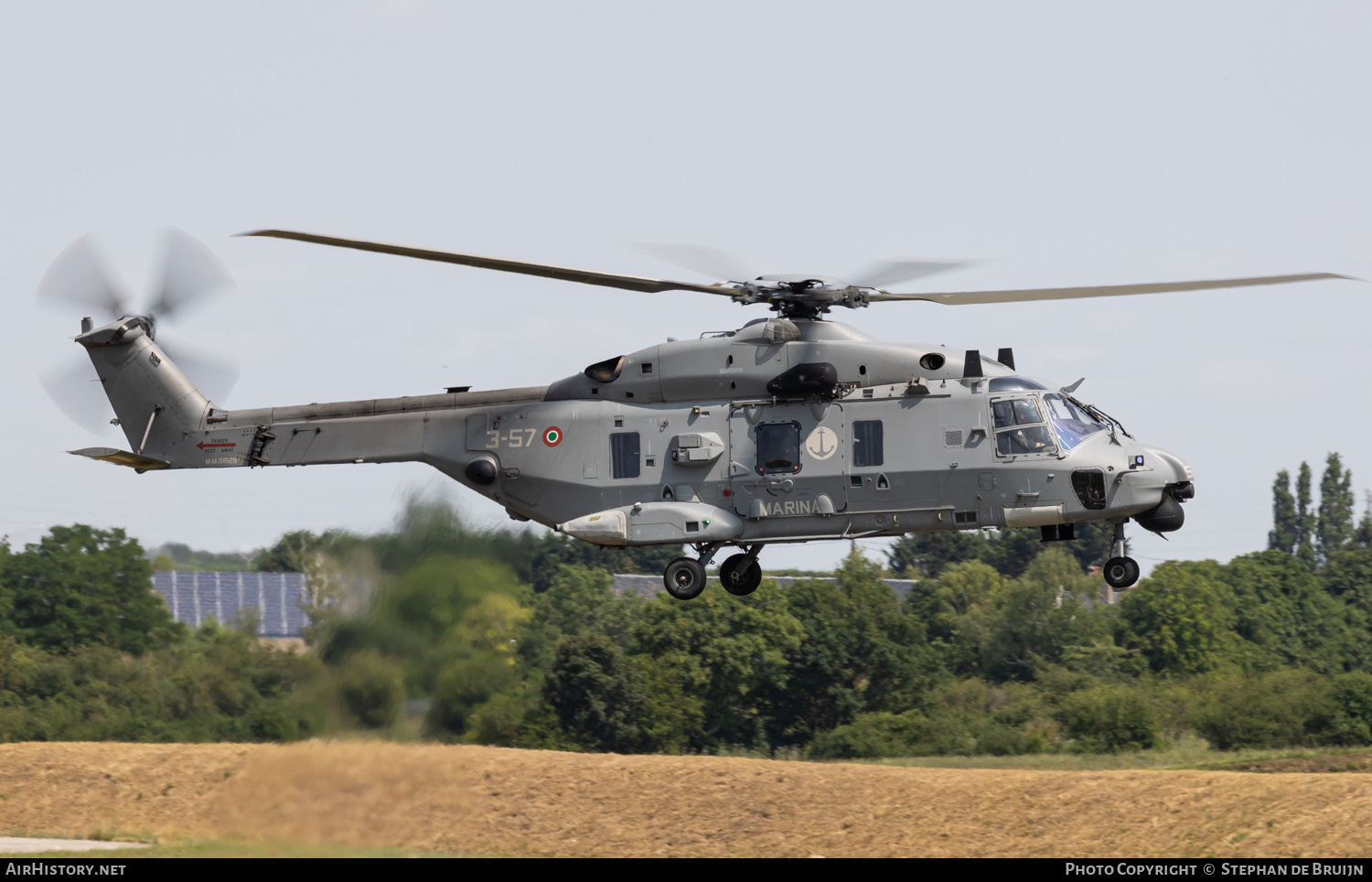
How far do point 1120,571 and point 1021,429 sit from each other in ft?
8.07

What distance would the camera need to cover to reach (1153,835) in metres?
24.4

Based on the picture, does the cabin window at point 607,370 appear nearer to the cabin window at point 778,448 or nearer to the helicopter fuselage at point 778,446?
the helicopter fuselage at point 778,446

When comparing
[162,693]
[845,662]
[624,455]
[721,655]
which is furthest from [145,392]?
[845,662]

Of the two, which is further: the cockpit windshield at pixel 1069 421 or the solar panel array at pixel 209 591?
the solar panel array at pixel 209 591

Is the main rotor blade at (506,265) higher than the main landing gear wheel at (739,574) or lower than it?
higher

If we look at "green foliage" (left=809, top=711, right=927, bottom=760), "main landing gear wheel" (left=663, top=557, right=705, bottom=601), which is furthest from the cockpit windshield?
"green foliage" (left=809, top=711, right=927, bottom=760)

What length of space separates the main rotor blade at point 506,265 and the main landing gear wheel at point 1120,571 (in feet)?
22.4

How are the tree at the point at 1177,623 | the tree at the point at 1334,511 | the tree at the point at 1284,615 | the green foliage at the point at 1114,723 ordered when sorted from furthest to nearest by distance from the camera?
the tree at the point at 1334,511 → the tree at the point at 1284,615 → the tree at the point at 1177,623 → the green foliage at the point at 1114,723

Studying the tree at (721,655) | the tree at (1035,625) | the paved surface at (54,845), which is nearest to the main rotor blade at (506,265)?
the paved surface at (54,845)

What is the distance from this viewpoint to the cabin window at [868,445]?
1970 centimetres

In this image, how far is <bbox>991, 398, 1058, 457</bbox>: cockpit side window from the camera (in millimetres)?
19438

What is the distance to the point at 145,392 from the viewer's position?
2334 centimetres

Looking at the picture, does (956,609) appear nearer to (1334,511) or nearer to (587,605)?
(587,605)

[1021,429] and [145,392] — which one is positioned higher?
[145,392]
